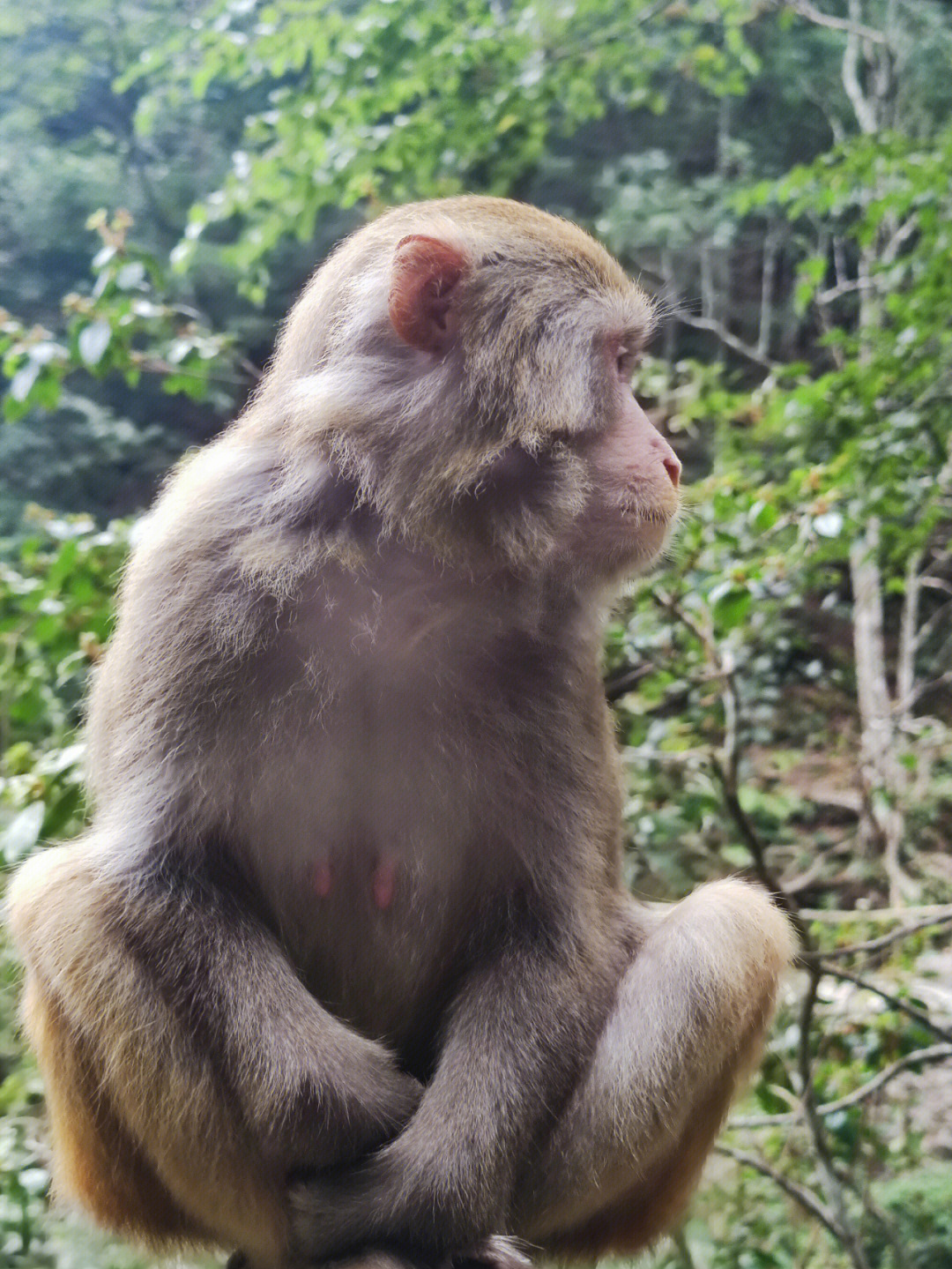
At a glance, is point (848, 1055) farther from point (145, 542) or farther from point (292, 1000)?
point (145, 542)

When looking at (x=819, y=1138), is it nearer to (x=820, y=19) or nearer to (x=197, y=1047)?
(x=197, y=1047)

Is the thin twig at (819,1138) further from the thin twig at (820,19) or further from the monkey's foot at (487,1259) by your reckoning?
the thin twig at (820,19)

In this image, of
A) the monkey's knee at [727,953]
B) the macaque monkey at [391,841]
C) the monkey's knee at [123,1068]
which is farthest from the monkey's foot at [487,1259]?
the monkey's knee at [727,953]

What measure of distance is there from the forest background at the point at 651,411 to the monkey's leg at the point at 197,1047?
1.61 feet

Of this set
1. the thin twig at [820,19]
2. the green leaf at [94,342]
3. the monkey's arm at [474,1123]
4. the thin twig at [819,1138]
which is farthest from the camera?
the thin twig at [820,19]

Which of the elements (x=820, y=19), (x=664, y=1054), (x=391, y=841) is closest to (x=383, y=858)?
(x=391, y=841)

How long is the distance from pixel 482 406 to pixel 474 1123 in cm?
103

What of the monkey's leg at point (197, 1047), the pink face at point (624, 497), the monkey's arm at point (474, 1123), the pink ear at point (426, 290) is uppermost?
the pink ear at point (426, 290)

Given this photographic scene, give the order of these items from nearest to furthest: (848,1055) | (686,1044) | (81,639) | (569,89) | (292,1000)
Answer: (292,1000) < (686,1044) < (81,639) < (848,1055) < (569,89)

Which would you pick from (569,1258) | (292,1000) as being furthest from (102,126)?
(569,1258)

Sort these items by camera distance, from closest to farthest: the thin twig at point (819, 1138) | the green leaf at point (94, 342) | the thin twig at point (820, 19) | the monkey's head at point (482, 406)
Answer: the monkey's head at point (482, 406), the thin twig at point (819, 1138), the green leaf at point (94, 342), the thin twig at point (820, 19)

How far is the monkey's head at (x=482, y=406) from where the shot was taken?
5.37 ft

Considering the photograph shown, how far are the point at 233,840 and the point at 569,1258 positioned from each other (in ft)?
3.15

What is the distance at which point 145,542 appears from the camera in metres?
1.82
